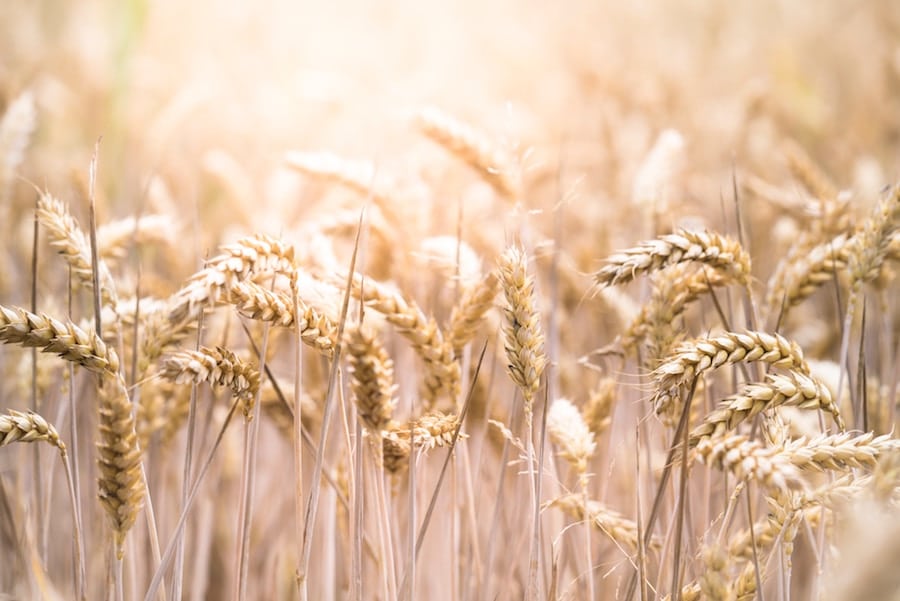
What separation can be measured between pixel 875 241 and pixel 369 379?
0.71 m

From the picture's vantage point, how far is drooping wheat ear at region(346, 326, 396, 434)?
823mm

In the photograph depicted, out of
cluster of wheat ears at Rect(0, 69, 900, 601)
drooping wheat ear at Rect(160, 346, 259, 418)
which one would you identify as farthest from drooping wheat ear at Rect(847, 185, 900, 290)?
drooping wheat ear at Rect(160, 346, 259, 418)

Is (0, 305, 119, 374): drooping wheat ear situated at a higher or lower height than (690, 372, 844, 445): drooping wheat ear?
higher

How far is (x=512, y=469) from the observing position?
54.7 inches

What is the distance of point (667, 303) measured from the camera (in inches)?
40.4

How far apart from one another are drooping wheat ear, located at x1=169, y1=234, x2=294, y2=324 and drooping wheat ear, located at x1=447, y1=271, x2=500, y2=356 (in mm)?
292

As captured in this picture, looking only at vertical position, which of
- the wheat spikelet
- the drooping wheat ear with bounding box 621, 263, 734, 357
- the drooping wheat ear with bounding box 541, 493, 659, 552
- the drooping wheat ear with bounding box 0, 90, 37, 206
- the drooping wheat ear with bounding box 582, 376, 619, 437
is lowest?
the drooping wheat ear with bounding box 541, 493, 659, 552

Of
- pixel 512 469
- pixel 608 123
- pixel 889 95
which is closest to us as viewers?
pixel 512 469

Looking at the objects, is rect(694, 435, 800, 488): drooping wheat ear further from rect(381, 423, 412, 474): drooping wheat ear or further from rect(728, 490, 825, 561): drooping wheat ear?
rect(381, 423, 412, 474): drooping wheat ear

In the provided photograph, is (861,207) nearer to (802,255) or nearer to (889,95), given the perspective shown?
(802,255)

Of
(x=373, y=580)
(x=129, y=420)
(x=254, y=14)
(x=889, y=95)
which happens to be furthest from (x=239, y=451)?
(x=254, y=14)

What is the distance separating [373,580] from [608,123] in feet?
5.60

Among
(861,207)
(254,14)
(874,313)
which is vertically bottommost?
(874,313)

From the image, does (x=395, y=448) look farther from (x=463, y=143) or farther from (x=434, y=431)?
(x=463, y=143)
